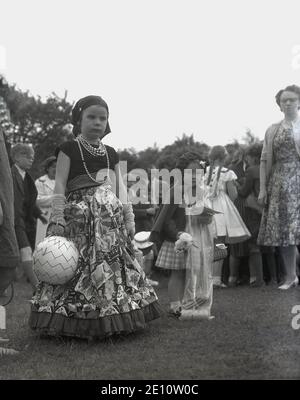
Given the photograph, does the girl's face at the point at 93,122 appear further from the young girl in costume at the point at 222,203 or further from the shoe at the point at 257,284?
the shoe at the point at 257,284

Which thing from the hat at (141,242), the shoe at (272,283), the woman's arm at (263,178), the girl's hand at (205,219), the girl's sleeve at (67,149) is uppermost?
the girl's sleeve at (67,149)

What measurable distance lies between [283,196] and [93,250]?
302 centimetres

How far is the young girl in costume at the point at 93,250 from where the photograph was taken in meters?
4.68

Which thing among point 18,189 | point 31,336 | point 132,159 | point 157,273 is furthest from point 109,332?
point 132,159

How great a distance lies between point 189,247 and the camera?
5.57 metres

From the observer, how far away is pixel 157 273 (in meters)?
10.0

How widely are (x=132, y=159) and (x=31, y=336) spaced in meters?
8.51

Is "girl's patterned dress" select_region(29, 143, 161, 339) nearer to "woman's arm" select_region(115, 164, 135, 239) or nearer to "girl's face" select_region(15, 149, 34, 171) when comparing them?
"woman's arm" select_region(115, 164, 135, 239)

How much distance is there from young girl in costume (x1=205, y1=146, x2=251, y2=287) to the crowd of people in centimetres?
1

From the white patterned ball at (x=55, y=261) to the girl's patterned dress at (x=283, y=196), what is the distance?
3217 millimetres

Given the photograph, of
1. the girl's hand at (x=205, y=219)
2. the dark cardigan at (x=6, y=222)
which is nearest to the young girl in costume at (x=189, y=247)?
the girl's hand at (x=205, y=219)

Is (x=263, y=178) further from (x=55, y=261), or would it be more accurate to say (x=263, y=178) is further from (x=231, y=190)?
(x=55, y=261)

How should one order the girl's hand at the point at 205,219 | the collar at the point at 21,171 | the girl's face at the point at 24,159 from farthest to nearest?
the girl's face at the point at 24,159 < the collar at the point at 21,171 < the girl's hand at the point at 205,219

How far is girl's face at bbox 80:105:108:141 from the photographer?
503 cm
